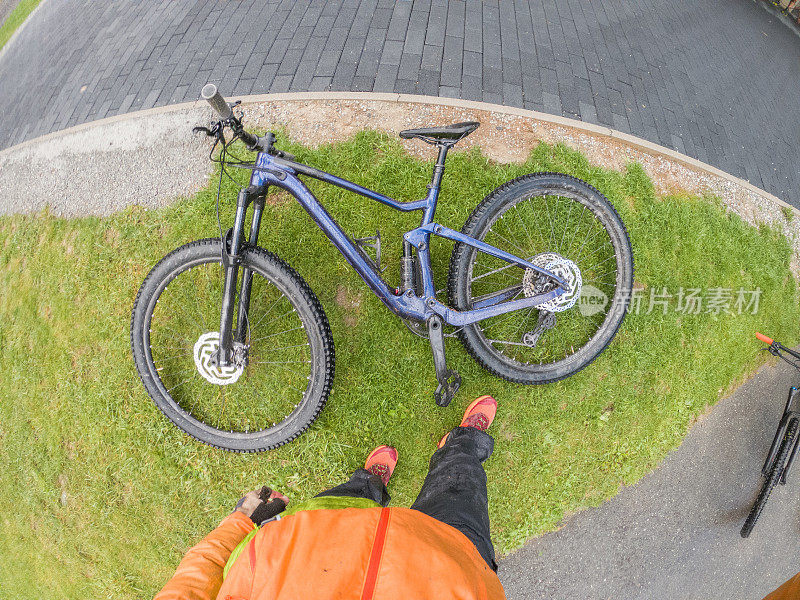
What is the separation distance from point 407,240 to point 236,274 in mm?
1101

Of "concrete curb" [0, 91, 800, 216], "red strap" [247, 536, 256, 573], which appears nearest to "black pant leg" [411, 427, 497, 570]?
"red strap" [247, 536, 256, 573]

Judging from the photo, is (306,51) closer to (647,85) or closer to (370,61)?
(370,61)

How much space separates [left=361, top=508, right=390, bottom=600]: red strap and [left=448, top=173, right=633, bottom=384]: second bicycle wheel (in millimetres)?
1518

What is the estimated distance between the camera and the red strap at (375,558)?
4.78ft

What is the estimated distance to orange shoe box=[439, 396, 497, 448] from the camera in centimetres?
323

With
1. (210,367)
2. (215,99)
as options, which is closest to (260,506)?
(210,367)

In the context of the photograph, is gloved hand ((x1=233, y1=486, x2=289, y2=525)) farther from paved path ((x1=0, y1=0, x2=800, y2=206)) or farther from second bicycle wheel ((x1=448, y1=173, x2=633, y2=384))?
paved path ((x1=0, y1=0, x2=800, y2=206))

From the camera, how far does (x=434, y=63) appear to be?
12.2ft

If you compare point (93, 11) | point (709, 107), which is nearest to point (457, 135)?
point (709, 107)


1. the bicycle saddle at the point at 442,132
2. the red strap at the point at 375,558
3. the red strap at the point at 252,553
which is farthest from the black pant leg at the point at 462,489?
the bicycle saddle at the point at 442,132

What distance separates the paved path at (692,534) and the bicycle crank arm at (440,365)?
170 cm

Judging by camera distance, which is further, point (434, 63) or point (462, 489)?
point (434, 63)

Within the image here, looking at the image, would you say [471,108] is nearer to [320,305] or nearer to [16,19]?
[320,305]

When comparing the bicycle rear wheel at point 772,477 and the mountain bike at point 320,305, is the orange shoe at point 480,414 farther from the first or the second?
the bicycle rear wheel at point 772,477
